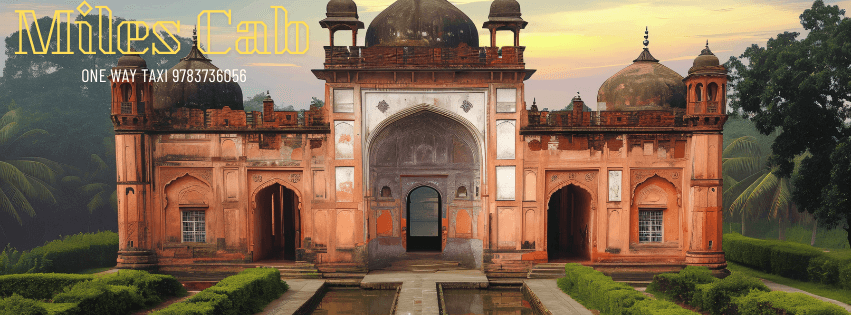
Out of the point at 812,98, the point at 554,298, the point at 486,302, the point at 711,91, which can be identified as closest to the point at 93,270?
the point at 486,302

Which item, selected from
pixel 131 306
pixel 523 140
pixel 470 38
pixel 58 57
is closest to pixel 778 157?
pixel 523 140

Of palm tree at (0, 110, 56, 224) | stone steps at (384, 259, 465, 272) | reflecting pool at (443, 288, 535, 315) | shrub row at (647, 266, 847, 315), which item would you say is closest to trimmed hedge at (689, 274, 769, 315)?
shrub row at (647, 266, 847, 315)

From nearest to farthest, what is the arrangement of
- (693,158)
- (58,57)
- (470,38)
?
(693,158) → (470,38) → (58,57)

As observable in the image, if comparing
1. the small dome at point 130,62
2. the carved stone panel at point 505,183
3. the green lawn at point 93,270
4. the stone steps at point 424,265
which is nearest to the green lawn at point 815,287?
the carved stone panel at point 505,183

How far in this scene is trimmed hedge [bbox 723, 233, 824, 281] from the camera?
1955 centimetres

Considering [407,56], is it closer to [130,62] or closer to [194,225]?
[130,62]

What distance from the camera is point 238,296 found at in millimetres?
14461

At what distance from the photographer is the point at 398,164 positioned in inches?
853

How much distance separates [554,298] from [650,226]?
5308 millimetres

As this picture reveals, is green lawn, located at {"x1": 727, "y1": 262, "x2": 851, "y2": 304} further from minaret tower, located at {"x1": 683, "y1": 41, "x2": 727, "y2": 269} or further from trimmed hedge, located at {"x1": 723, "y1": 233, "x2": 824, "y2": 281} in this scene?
minaret tower, located at {"x1": 683, "y1": 41, "x2": 727, "y2": 269}

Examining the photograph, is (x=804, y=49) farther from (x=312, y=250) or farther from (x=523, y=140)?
(x=312, y=250)

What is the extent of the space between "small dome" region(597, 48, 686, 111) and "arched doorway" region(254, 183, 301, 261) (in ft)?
34.8

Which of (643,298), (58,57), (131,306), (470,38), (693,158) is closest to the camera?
(643,298)

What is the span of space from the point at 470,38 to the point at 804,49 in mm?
10055
